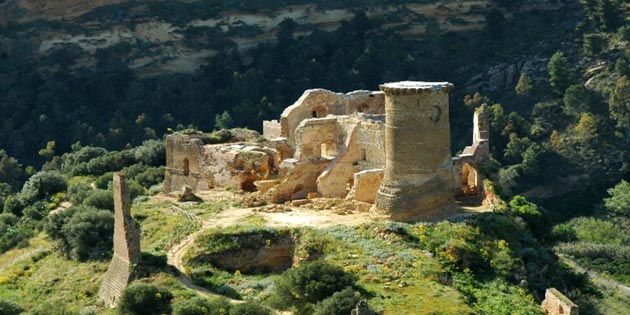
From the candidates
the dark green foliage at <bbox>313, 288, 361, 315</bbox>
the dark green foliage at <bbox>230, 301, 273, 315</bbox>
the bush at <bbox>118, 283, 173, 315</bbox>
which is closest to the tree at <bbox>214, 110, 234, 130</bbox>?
the bush at <bbox>118, 283, 173, 315</bbox>

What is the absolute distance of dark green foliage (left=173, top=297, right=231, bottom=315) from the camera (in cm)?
2908

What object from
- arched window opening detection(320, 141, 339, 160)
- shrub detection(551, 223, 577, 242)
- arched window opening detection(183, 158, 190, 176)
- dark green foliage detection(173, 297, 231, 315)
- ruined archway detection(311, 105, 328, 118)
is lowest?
shrub detection(551, 223, 577, 242)

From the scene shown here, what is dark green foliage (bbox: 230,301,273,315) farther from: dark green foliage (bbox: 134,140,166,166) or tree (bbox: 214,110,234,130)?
tree (bbox: 214,110,234,130)

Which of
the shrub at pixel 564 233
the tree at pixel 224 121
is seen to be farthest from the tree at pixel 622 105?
the tree at pixel 224 121

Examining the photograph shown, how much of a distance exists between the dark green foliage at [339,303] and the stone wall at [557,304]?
4741mm

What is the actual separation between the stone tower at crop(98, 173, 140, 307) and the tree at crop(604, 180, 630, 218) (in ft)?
93.3

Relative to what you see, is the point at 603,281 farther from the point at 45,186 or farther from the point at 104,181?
the point at 45,186

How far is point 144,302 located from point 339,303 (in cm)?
499

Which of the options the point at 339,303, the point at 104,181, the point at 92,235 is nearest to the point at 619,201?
the point at 104,181

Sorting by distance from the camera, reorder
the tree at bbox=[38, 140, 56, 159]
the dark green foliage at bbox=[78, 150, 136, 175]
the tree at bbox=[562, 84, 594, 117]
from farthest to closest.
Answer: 1. the tree at bbox=[38, 140, 56, 159]
2. the tree at bbox=[562, 84, 594, 117]
3. the dark green foliage at bbox=[78, 150, 136, 175]

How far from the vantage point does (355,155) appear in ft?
125

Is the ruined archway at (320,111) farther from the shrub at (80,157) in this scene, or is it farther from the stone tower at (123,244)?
the shrub at (80,157)

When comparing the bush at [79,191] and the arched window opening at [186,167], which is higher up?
the arched window opening at [186,167]

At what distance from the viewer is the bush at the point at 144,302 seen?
99.1 feet
